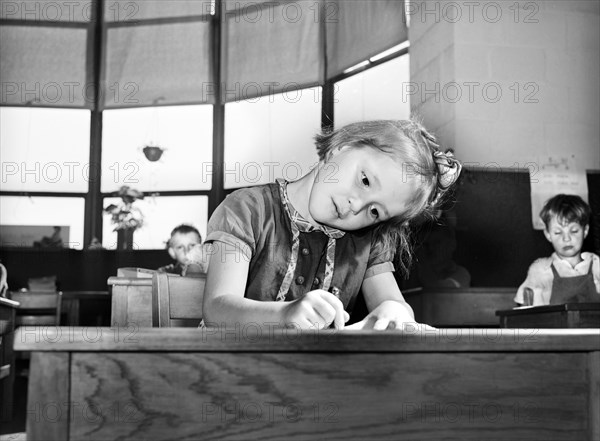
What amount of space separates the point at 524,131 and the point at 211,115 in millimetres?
2553

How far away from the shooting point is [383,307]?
3.36 ft

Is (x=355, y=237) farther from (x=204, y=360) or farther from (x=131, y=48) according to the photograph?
(x=131, y=48)

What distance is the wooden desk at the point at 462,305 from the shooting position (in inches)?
127

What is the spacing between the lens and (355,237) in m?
1.33

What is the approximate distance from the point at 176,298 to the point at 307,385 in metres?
0.69

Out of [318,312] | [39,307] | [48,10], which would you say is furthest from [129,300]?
[48,10]

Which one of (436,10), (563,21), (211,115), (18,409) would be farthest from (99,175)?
(563,21)

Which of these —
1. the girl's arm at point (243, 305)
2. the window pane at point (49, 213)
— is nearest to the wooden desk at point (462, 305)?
the girl's arm at point (243, 305)

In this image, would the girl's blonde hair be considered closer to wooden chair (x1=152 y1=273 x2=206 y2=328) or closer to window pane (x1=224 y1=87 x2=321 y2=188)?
wooden chair (x1=152 y1=273 x2=206 y2=328)

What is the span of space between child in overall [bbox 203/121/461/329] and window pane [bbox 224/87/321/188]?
3192 mm

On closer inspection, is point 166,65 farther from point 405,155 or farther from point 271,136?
point 405,155

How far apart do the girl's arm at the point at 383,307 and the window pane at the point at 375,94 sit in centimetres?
278

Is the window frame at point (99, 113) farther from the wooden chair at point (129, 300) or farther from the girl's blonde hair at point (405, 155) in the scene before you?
the girl's blonde hair at point (405, 155)

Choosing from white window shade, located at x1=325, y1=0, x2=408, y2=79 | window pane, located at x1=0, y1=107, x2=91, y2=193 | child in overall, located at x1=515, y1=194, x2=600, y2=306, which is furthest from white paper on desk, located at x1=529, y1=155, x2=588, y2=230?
window pane, located at x1=0, y1=107, x2=91, y2=193
